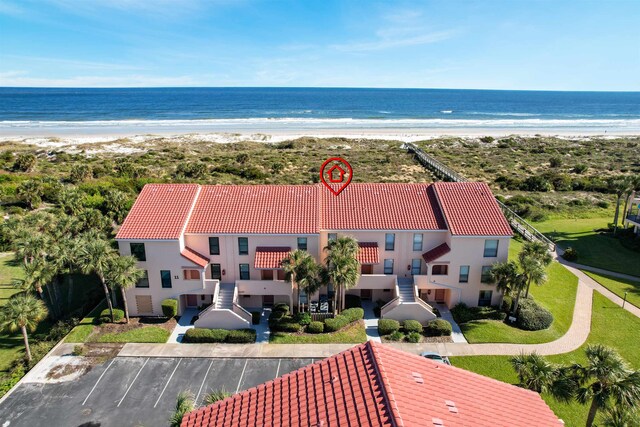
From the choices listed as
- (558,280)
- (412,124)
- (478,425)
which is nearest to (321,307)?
(478,425)

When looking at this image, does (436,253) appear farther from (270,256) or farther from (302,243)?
(270,256)

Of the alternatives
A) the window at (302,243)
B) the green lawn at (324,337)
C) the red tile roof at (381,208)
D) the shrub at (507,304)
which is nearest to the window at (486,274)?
the shrub at (507,304)

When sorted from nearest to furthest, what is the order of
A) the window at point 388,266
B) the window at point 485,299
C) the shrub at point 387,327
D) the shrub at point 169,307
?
the shrub at point 387,327
the shrub at point 169,307
the window at point 485,299
the window at point 388,266

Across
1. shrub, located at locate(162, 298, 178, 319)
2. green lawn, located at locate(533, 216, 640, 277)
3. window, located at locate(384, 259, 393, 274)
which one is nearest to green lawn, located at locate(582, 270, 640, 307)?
green lawn, located at locate(533, 216, 640, 277)

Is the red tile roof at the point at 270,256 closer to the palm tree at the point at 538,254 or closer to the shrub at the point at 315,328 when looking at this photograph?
the shrub at the point at 315,328

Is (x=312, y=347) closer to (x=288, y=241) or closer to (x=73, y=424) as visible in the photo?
(x=288, y=241)

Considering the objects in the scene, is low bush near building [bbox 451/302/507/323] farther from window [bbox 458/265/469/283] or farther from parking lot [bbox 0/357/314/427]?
parking lot [bbox 0/357/314/427]

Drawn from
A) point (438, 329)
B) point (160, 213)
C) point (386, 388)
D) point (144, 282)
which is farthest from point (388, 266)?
point (386, 388)
